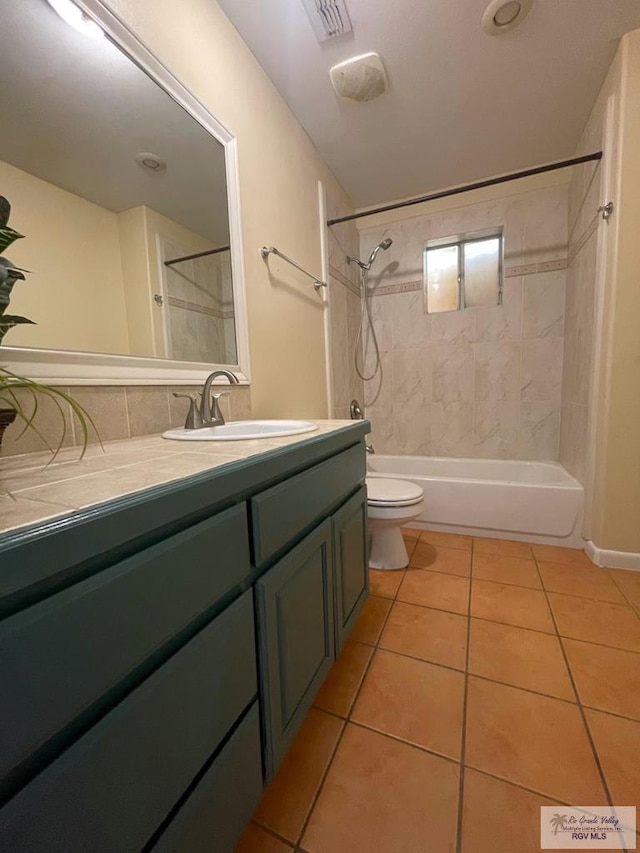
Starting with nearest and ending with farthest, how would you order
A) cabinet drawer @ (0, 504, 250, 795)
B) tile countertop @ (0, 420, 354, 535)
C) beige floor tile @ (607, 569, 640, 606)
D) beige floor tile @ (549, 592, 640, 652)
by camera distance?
cabinet drawer @ (0, 504, 250, 795) < tile countertop @ (0, 420, 354, 535) < beige floor tile @ (549, 592, 640, 652) < beige floor tile @ (607, 569, 640, 606)

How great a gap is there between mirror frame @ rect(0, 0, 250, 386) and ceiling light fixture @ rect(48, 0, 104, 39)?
13 millimetres

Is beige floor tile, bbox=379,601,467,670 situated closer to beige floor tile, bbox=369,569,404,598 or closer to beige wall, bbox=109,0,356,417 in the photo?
beige floor tile, bbox=369,569,404,598

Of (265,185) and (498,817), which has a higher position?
(265,185)

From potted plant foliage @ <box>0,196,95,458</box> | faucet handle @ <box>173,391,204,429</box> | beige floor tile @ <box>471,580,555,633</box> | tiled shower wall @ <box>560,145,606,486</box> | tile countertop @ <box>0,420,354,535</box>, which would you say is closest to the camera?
tile countertop @ <box>0,420,354,535</box>

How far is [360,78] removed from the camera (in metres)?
1.59

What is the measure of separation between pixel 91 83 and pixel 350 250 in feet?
6.54

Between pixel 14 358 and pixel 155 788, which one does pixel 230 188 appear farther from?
pixel 155 788

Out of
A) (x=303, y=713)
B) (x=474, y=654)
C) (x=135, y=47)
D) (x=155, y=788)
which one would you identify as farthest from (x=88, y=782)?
(x=135, y=47)

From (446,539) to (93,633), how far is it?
2.06 meters

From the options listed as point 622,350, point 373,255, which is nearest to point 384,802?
point 622,350

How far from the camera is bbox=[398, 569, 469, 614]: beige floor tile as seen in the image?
1481 mm

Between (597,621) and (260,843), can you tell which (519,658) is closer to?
(597,621)

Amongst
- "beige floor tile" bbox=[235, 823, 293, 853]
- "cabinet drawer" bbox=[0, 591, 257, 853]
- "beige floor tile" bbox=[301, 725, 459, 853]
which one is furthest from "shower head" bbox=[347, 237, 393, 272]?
"beige floor tile" bbox=[235, 823, 293, 853]

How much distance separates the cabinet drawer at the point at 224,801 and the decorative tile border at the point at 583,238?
96.3 inches
